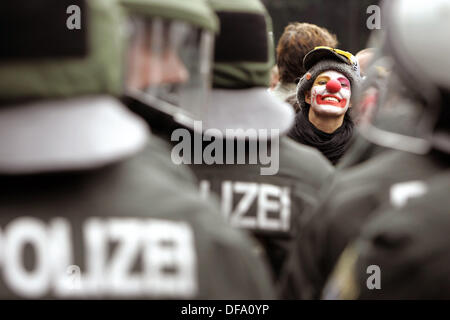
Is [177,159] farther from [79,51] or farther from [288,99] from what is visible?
[288,99]

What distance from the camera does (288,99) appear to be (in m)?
5.46

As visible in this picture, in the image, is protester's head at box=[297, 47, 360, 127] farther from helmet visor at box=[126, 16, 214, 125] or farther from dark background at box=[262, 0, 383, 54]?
dark background at box=[262, 0, 383, 54]

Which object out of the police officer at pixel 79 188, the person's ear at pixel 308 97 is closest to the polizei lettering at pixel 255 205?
the police officer at pixel 79 188

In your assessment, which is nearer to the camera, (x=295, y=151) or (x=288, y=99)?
(x=295, y=151)

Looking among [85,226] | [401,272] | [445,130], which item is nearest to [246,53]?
Result: [445,130]

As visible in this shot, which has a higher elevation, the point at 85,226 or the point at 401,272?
the point at 85,226

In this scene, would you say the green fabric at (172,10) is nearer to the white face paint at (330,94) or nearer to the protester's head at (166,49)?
the protester's head at (166,49)

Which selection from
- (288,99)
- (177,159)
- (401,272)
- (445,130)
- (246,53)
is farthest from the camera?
(288,99)

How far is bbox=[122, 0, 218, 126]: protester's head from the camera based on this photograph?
235cm

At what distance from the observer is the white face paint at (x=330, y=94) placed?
4.84 m

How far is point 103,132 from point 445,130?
91 cm

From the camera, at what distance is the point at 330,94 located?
487cm

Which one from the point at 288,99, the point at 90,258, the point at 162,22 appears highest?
the point at 162,22

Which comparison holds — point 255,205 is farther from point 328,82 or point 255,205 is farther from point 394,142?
point 328,82
